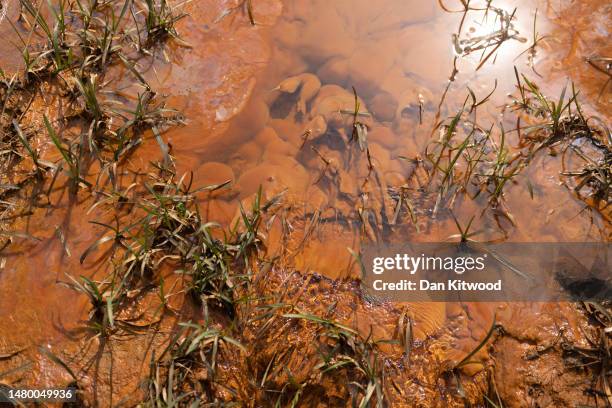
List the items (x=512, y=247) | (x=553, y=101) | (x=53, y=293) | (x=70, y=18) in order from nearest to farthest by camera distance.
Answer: (x=53, y=293) < (x=512, y=247) < (x=553, y=101) < (x=70, y=18)

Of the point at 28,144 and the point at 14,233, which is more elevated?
the point at 28,144

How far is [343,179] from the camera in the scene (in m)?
2.29

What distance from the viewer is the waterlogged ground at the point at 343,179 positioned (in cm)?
192

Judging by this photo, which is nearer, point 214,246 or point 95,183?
point 214,246

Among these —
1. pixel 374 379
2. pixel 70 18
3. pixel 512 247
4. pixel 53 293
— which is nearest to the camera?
pixel 374 379

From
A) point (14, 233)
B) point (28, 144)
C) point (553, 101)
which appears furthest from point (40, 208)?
point (553, 101)

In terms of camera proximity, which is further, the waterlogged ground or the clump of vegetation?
the clump of vegetation

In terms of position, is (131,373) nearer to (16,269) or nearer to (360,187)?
(16,269)

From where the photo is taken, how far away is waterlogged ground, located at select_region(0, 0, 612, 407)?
192 cm

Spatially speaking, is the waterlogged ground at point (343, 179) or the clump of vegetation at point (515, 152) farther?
the clump of vegetation at point (515, 152)

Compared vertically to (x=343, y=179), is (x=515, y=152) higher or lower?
higher

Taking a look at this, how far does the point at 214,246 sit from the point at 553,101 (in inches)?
67.1

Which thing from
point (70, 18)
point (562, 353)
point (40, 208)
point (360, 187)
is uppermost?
point (70, 18)

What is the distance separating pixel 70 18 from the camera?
2.60 metres
